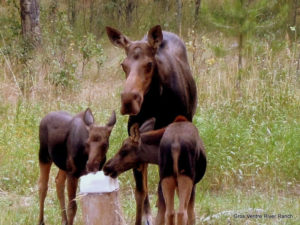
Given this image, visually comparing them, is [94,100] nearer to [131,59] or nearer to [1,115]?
[1,115]

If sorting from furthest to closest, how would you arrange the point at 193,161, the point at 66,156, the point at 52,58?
1. the point at 52,58
2. the point at 66,156
3. the point at 193,161

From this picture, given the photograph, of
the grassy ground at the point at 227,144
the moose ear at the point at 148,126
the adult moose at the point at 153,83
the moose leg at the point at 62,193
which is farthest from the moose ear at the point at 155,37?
the grassy ground at the point at 227,144

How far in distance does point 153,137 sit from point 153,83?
46cm

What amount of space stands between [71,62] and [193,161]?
9928 mm

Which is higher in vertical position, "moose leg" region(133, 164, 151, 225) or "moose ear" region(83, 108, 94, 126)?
"moose ear" region(83, 108, 94, 126)

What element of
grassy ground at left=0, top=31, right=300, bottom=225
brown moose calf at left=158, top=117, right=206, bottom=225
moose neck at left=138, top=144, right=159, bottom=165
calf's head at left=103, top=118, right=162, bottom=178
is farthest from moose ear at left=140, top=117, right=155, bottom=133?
grassy ground at left=0, top=31, right=300, bottom=225

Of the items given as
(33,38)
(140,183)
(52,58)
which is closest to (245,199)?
(140,183)

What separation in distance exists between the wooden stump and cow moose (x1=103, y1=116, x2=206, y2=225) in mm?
235

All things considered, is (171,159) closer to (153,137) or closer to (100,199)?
(153,137)

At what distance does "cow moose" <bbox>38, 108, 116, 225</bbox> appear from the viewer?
16.8 feet

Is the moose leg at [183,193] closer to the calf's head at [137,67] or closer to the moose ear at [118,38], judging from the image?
the calf's head at [137,67]

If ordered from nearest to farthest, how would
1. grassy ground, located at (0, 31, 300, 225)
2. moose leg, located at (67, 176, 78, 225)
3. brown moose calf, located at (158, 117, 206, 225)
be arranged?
1. brown moose calf, located at (158, 117, 206, 225)
2. moose leg, located at (67, 176, 78, 225)
3. grassy ground, located at (0, 31, 300, 225)

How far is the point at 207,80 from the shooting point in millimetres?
11242

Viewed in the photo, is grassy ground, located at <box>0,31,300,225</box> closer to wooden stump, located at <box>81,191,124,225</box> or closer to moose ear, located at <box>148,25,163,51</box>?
wooden stump, located at <box>81,191,124,225</box>
